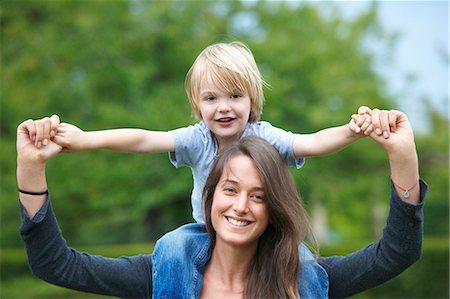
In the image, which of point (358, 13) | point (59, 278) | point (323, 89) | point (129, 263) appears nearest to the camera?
point (59, 278)

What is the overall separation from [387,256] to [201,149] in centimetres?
88

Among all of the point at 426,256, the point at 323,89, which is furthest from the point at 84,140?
the point at 323,89

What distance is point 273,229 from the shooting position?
2.77m

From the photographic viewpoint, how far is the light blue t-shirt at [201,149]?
2.92m

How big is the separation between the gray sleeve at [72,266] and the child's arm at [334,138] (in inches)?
29.6

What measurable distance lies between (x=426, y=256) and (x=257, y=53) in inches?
254

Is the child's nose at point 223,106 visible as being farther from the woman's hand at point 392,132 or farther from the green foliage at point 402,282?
the green foliage at point 402,282

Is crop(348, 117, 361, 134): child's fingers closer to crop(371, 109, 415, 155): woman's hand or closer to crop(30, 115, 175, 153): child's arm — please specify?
crop(371, 109, 415, 155): woman's hand

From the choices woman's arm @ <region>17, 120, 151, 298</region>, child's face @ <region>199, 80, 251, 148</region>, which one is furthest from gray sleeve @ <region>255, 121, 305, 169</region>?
woman's arm @ <region>17, 120, 151, 298</region>

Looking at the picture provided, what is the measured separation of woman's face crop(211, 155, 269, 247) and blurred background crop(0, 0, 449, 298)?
9.48m

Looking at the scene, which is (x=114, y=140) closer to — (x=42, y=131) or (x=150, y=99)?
(x=42, y=131)

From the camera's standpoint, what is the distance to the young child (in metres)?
2.80

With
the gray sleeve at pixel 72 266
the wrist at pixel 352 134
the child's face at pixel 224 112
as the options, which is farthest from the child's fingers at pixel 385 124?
the gray sleeve at pixel 72 266

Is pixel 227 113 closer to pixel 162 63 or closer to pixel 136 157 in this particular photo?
pixel 136 157
